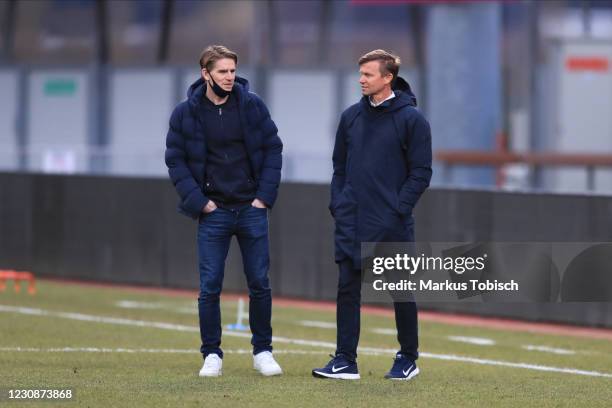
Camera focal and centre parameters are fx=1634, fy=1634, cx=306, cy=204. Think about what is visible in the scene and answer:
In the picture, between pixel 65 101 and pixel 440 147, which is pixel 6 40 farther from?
pixel 440 147

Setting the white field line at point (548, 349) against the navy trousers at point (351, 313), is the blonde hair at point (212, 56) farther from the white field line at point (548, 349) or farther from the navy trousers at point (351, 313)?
the white field line at point (548, 349)

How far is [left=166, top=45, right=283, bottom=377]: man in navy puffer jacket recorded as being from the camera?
9367 mm

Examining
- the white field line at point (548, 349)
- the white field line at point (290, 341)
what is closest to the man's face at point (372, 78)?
the white field line at point (290, 341)

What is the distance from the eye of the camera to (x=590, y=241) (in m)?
14.7

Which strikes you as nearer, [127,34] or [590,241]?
[590,241]

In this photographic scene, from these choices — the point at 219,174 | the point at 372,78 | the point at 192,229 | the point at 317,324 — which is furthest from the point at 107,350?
the point at 192,229

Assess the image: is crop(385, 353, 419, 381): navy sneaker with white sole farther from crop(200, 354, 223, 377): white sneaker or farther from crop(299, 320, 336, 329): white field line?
crop(299, 320, 336, 329): white field line

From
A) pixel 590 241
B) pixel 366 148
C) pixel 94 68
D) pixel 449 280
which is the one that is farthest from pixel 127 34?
pixel 366 148

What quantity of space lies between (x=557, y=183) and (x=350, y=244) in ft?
43.9

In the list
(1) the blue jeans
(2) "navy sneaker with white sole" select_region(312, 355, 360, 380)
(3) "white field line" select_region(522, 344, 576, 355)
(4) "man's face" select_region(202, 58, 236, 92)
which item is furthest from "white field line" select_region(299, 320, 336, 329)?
(4) "man's face" select_region(202, 58, 236, 92)

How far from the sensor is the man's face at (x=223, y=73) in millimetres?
9227

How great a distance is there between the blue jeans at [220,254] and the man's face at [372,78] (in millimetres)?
993

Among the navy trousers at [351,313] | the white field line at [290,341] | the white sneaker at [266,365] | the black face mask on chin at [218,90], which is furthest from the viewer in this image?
the white field line at [290,341]

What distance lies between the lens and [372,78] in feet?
29.7
